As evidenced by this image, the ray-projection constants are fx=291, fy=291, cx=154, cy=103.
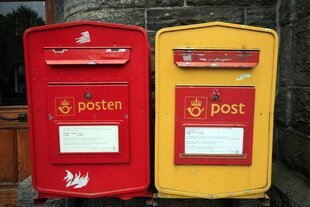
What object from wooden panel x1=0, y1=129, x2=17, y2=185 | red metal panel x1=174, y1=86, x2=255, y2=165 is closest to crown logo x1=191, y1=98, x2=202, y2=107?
red metal panel x1=174, y1=86, x2=255, y2=165

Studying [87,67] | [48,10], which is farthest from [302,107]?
[48,10]

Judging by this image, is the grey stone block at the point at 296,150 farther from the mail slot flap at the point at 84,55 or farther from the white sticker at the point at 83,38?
the white sticker at the point at 83,38

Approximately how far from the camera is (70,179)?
1.75 meters

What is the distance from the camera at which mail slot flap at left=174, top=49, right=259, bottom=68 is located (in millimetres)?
1613

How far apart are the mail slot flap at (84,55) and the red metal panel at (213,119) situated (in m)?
0.39

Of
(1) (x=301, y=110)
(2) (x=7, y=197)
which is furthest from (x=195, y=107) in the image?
(2) (x=7, y=197)

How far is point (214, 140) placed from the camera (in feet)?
5.52

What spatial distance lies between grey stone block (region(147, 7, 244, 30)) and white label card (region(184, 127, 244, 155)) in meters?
1.17

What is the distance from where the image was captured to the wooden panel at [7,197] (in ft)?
10.8

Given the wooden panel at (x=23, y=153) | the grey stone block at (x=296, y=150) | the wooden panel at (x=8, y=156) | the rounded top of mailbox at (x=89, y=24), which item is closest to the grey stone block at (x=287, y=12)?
the grey stone block at (x=296, y=150)

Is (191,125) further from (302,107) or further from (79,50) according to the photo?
(302,107)

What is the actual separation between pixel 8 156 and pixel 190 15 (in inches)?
99.7

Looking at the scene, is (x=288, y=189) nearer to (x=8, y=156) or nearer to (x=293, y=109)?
(x=293, y=109)

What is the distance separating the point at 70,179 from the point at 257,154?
112 cm
